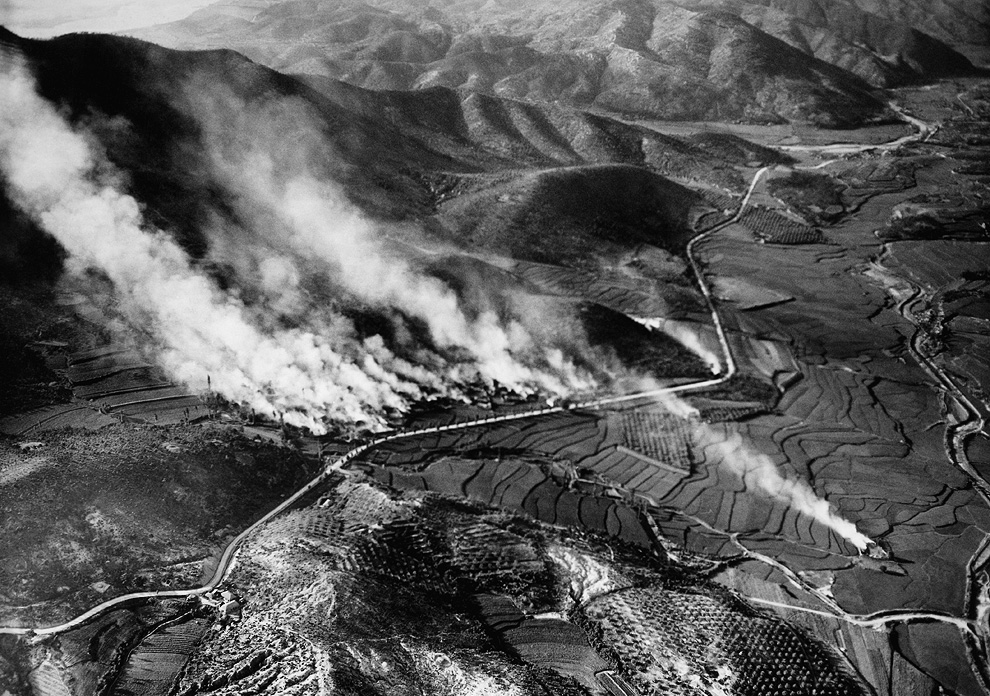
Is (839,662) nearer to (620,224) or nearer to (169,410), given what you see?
(169,410)

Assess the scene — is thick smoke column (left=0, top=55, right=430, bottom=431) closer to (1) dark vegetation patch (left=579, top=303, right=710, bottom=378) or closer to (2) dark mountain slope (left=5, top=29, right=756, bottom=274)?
(2) dark mountain slope (left=5, top=29, right=756, bottom=274)

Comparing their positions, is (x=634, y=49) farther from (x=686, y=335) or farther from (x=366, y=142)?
(x=686, y=335)

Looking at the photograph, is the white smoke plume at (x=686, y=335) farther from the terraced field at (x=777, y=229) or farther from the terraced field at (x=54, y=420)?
the terraced field at (x=54, y=420)

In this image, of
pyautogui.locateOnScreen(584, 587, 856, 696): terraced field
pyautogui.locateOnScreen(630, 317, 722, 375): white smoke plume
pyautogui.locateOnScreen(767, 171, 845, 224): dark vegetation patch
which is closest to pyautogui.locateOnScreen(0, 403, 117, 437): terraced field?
pyautogui.locateOnScreen(584, 587, 856, 696): terraced field

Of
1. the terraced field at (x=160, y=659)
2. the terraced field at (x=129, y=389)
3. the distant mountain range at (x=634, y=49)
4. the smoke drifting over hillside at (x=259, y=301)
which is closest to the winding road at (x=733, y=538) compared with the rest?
A: the terraced field at (x=160, y=659)

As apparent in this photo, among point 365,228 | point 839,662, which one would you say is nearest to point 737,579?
point 839,662

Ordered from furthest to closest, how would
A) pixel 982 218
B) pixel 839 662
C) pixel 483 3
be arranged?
pixel 483 3 → pixel 982 218 → pixel 839 662
